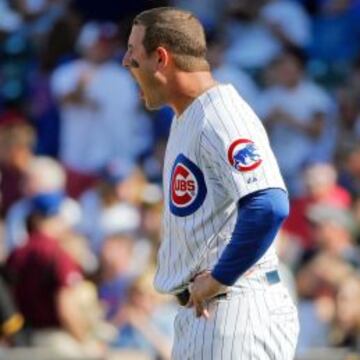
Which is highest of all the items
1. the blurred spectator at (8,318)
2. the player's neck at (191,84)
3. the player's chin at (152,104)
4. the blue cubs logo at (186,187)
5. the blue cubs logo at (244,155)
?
the player's neck at (191,84)

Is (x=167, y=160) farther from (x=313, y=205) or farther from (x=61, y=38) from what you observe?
(x=61, y=38)

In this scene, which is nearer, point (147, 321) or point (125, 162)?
point (147, 321)

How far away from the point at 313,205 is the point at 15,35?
3188 millimetres

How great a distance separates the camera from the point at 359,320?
30.3 feet

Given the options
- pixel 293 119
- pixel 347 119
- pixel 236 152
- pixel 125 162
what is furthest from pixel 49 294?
pixel 236 152

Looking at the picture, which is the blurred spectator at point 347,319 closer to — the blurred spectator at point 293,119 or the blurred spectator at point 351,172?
the blurred spectator at point 351,172

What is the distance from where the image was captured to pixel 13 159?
1091 centimetres

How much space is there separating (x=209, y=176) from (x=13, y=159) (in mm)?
5997

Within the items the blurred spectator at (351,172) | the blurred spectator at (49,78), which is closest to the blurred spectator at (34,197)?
the blurred spectator at (49,78)

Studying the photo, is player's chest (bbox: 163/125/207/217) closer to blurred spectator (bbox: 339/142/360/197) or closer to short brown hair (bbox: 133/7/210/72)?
short brown hair (bbox: 133/7/210/72)

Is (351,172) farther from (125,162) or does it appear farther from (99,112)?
(99,112)

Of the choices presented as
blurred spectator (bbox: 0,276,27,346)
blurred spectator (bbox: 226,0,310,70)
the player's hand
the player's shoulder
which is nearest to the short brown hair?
the player's shoulder

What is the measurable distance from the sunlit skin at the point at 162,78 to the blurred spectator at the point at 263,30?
6.74 m

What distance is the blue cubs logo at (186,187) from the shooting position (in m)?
5.09
